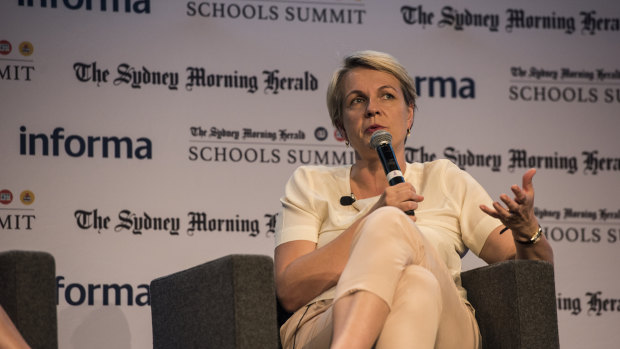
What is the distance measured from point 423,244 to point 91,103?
1.85m

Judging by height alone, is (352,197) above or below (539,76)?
below

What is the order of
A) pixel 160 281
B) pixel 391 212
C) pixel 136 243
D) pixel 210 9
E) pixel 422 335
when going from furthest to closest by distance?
pixel 210 9 < pixel 136 243 < pixel 160 281 < pixel 391 212 < pixel 422 335

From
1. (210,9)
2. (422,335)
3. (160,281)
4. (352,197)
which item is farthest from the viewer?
(210,9)

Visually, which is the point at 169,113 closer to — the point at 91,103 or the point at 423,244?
the point at 91,103

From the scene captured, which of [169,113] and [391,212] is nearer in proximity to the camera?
[391,212]

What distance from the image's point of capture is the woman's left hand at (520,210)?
2.16 m

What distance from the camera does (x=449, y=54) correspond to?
12.4 feet

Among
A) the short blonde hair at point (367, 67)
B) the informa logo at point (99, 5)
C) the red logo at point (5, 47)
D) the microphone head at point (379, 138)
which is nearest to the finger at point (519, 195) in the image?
the microphone head at point (379, 138)

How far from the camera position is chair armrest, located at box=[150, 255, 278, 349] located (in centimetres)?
199

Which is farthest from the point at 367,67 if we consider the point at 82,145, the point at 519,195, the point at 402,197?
the point at 82,145

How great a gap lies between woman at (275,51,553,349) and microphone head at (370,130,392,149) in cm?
10

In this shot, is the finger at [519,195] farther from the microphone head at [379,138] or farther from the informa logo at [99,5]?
the informa logo at [99,5]

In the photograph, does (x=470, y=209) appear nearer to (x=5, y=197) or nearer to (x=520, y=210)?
(x=520, y=210)

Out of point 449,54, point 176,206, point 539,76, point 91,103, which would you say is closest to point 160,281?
point 176,206
